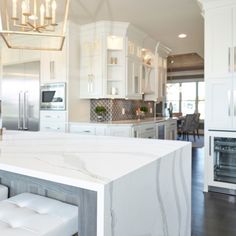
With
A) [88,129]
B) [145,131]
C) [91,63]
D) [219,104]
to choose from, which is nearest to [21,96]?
[91,63]

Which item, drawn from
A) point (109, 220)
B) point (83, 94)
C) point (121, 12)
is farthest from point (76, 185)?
point (83, 94)

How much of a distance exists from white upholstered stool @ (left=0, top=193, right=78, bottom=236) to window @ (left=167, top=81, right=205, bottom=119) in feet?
32.5

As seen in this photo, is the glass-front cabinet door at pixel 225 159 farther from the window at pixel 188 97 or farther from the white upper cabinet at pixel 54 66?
the window at pixel 188 97

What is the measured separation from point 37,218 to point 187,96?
10.4 meters

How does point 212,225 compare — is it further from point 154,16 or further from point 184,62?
point 184,62

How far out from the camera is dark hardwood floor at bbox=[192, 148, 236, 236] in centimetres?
230

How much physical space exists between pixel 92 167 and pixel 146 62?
4.81 metres

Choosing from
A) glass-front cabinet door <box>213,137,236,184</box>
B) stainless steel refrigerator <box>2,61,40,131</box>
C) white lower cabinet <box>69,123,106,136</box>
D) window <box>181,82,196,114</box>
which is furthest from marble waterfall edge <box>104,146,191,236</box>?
window <box>181,82,196,114</box>

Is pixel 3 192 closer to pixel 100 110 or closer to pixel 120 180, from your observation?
pixel 120 180

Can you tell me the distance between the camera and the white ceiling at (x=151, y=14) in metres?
3.69

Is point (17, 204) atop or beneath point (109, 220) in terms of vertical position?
beneath

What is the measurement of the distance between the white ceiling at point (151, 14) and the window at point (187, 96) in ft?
18.4

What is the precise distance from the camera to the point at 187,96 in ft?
35.8

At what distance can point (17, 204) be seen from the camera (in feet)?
4.49
